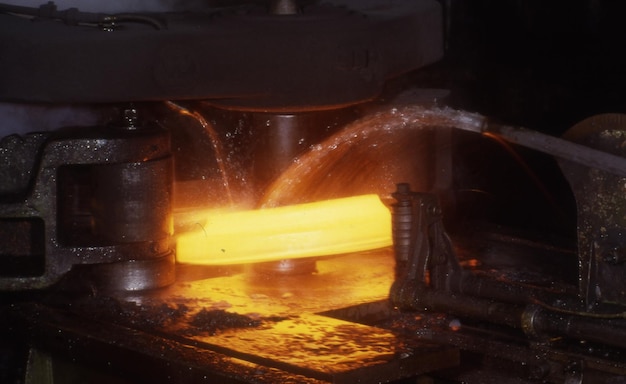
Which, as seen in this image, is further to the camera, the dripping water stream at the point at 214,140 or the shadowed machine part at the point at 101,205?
the dripping water stream at the point at 214,140

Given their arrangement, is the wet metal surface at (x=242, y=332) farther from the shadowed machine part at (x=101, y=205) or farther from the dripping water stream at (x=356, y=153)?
the dripping water stream at (x=356, y=153)

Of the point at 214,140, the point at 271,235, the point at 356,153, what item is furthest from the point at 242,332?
the point at 356,153

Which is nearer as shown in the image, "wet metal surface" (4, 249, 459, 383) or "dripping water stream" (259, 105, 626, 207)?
"wet metal surface" (4, 249, 459, 383)

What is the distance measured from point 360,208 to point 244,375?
1002 millimetres

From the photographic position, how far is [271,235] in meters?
3.05

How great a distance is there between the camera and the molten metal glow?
120 inches

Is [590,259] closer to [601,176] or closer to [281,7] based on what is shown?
[601,176]

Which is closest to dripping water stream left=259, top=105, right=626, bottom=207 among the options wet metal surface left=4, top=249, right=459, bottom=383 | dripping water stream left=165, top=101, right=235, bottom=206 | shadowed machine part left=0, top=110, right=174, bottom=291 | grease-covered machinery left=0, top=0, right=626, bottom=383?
grease-covered machinery left=0, top=0, right=626, bottom=383

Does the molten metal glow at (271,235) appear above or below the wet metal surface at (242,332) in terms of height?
above

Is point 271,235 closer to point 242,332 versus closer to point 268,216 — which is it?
point 268,216

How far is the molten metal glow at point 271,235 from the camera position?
10.0ft

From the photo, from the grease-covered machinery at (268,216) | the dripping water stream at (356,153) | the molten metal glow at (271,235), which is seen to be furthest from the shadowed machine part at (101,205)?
the dripping water stream at (356,153)

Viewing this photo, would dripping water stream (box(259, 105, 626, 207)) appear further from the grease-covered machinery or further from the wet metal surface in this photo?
the wet metal surface

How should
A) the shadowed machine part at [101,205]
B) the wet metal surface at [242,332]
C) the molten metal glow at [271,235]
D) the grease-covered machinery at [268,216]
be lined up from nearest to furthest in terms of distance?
the wet metal surface at [242,332]
the grease-covered machinery at [268,216]
the shadowed machine part at [101,205]
the molten metal glow at [271,235]
